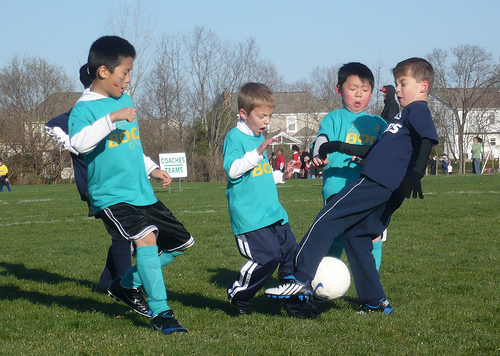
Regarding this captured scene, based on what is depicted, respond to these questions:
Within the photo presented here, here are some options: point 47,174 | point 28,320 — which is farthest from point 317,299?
point 47,174

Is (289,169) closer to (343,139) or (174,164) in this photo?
(343,139)

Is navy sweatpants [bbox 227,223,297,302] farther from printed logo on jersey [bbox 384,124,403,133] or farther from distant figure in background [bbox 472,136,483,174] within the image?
distant figure in background [bbox 472,136,483,174]

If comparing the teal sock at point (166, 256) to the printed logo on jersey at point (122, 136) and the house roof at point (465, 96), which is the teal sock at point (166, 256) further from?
the house roof at point (465, 96)

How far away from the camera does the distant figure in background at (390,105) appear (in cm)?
514

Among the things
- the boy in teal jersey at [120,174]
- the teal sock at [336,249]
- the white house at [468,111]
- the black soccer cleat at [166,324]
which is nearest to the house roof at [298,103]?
the white house at [468,111]

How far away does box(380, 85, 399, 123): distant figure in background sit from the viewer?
5145 mm

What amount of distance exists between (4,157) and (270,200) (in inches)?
1589

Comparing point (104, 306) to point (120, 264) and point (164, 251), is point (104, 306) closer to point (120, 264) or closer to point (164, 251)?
point (120, 264)

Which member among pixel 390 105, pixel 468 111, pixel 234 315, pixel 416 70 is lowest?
pixel 234 315

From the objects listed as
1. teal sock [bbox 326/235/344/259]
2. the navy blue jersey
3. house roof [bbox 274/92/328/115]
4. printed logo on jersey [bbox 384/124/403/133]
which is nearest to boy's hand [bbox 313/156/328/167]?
the navy blue jersey

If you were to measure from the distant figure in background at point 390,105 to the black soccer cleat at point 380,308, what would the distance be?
167 centimetres

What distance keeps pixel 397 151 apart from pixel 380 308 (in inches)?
45.9

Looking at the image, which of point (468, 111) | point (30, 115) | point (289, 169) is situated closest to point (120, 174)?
point (289, 169)

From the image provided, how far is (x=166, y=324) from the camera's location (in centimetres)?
375
